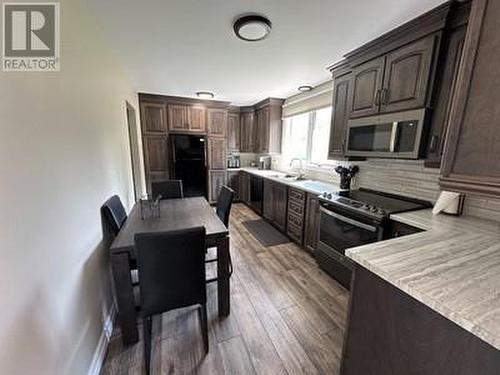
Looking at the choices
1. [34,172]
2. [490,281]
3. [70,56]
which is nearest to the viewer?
[490,281]

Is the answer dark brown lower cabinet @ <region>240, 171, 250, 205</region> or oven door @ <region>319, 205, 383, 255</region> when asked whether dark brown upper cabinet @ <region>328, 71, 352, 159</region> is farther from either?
dark brown lower cabinet @ <region>240, 171, 250, 205</region>

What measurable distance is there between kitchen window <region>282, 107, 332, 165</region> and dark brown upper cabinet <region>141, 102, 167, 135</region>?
8.45ft

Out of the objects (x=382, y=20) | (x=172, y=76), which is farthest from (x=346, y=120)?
(x=172, y=76)

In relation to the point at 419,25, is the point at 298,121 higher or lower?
lower

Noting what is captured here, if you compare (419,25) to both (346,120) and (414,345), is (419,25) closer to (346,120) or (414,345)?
(346,120)

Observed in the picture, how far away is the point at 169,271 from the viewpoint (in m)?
1.31

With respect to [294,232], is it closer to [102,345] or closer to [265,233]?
A: [265,233]

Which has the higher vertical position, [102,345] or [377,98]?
[377,98]

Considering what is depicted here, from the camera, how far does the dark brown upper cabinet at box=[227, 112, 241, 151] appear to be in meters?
5.28

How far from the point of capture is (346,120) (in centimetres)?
242

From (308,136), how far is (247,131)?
1.94m

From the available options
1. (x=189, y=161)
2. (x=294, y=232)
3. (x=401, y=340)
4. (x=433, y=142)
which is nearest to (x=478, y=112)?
(x=401, y=340)

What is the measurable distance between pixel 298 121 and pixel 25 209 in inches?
161

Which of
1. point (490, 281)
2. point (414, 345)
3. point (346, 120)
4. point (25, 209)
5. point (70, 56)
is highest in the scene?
point (70, 56)
